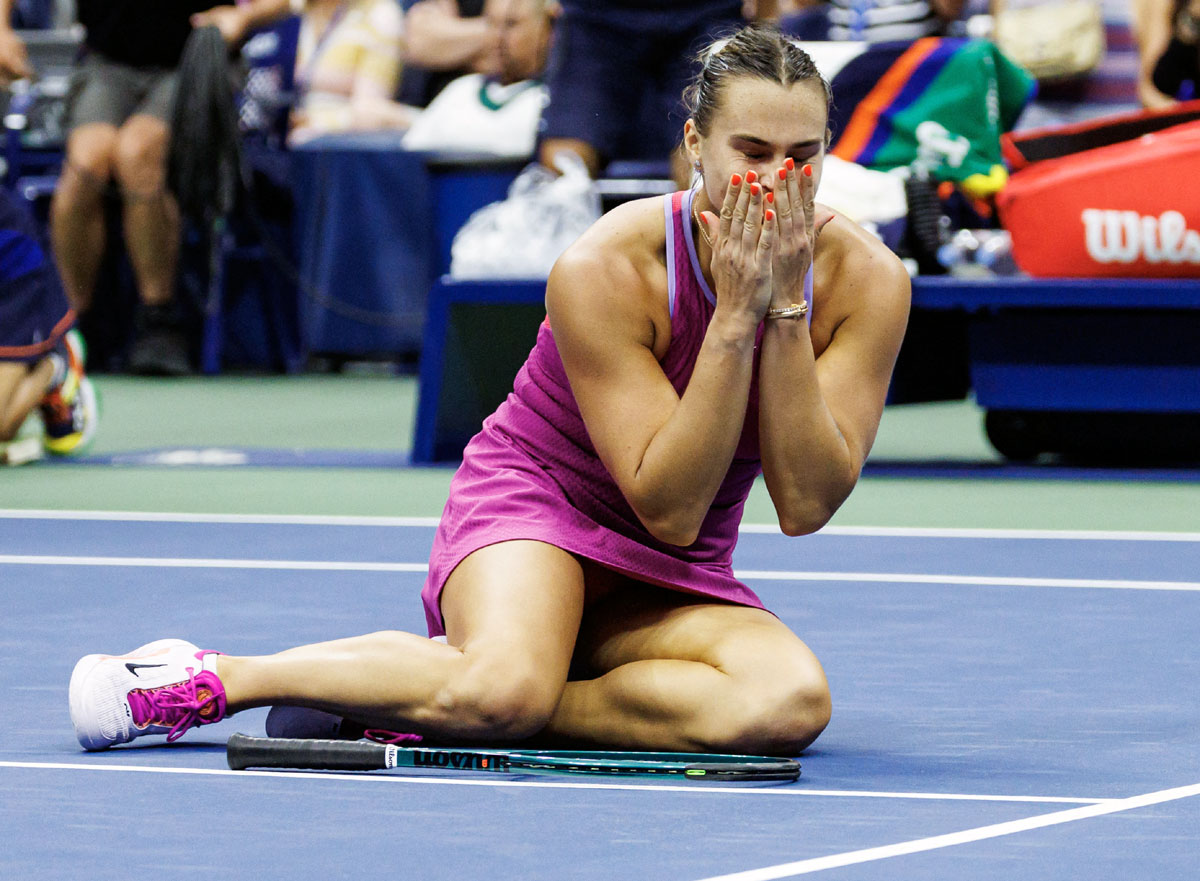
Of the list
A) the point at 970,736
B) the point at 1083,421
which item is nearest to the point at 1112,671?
the point at 970,736

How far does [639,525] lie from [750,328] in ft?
1.37

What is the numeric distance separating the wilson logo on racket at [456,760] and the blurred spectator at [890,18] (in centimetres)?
574

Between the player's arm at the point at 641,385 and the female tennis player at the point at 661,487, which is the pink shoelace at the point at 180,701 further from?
the player's arm at the point at 641,385

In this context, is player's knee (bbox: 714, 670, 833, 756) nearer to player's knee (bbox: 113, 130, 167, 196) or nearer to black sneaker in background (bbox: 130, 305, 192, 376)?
player's knee (bbox: 113, 130, 167, 196)

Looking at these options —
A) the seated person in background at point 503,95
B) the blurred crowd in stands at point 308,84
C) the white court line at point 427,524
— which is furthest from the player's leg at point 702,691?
the seated person in background at point 503,95

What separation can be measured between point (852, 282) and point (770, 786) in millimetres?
710

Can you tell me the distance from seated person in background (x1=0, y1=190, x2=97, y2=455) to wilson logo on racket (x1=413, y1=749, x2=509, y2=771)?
3.72 m

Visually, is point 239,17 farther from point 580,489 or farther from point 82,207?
point 580,489

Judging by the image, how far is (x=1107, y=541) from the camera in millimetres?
4816

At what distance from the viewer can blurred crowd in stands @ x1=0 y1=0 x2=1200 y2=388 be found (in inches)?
324

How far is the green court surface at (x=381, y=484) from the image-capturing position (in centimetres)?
533

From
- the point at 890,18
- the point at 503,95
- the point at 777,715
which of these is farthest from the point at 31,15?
the point at 777,715

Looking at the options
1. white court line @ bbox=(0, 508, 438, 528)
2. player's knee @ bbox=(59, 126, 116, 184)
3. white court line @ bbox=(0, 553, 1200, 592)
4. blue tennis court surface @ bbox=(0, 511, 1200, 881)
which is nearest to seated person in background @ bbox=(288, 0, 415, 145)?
player's knee @ bbox=(59, 126, 116, 184)

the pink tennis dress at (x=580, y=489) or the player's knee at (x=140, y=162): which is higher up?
the pink tennis dress at (x=580, y=489)
